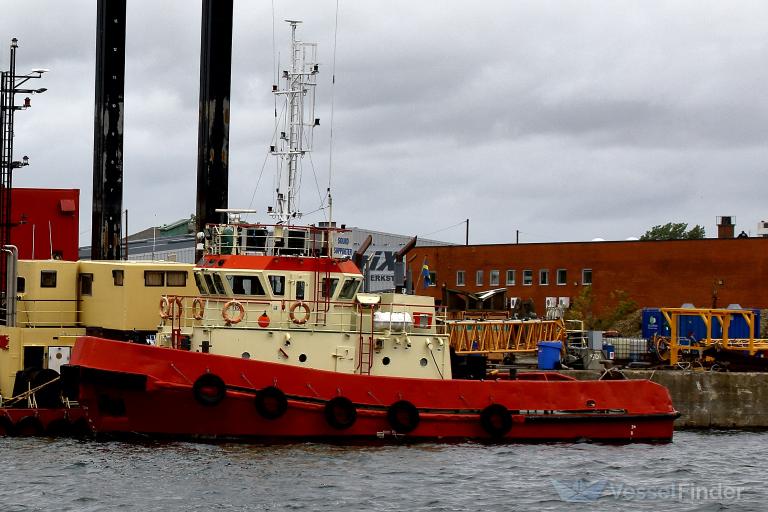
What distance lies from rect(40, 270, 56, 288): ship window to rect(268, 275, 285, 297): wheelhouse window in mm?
6398

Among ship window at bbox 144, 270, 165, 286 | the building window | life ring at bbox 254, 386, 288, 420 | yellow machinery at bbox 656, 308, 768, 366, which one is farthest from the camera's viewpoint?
the building window

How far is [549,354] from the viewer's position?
33.8 metres

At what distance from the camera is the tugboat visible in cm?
2658

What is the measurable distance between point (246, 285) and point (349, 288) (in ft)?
7.17

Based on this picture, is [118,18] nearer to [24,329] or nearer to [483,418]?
[24,329]

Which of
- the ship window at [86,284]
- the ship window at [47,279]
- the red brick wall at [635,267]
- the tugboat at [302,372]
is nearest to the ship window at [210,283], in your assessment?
the tugboat at [302,372]

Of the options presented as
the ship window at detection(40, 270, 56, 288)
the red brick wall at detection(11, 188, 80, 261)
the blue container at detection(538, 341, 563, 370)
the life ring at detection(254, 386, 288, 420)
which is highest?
the red brick wall at detection(11, 188, 80, 261)

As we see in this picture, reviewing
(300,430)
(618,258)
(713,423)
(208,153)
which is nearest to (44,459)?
(300,430)

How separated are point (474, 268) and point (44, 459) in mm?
39178

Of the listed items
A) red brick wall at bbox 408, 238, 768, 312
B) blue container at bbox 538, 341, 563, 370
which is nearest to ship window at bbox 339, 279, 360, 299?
blue container at bbox 538, 341, 563, 370

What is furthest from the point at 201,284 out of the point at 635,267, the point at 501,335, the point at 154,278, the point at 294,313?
the point at 635,267

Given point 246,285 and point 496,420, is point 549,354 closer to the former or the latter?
point 496,420

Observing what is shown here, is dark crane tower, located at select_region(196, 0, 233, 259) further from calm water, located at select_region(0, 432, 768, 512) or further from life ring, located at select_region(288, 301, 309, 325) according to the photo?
calm water, located at select_region(0, 432, 768, 512)

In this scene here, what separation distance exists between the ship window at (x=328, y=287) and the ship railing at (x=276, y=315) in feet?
0.69
